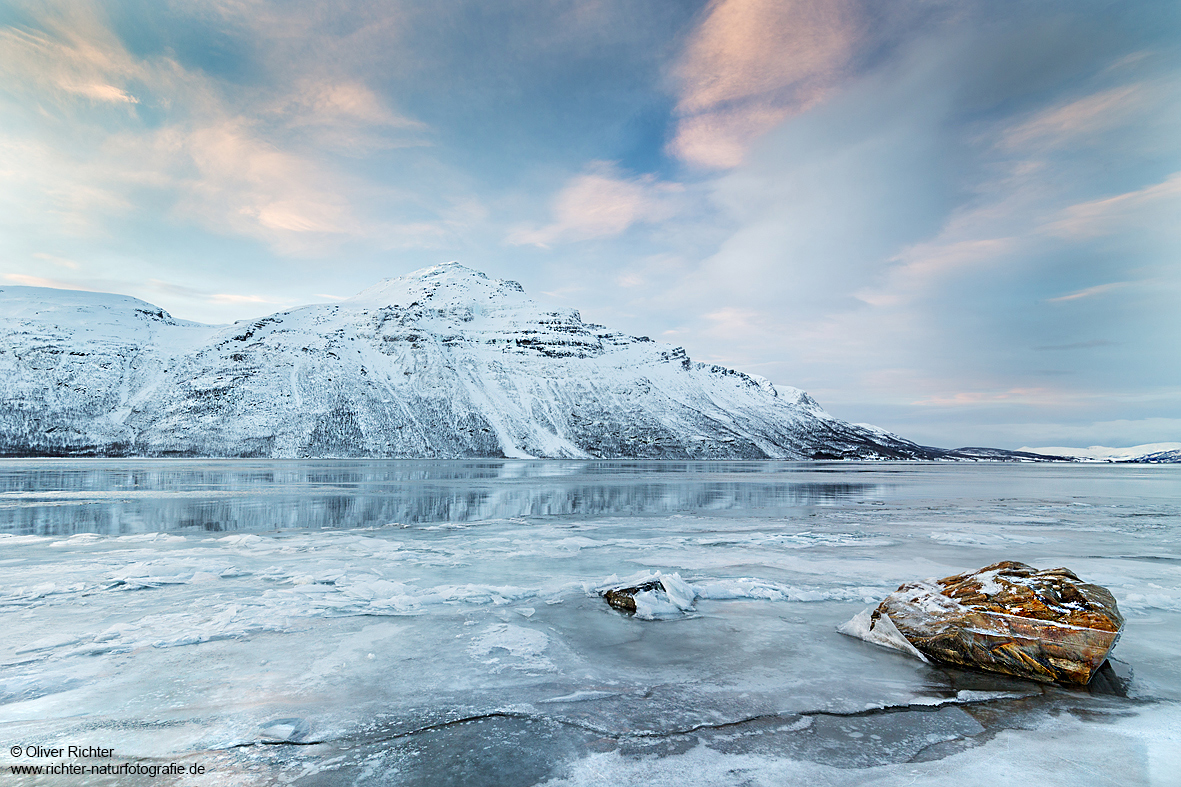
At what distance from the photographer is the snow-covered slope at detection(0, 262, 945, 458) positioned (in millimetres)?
118375

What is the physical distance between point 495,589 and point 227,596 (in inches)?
197

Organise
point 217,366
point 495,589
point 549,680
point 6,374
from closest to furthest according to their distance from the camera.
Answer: point 549,680 → point 495,589 → point 6,374 → point 217,366

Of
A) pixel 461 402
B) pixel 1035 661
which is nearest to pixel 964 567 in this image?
pixel 1035 661

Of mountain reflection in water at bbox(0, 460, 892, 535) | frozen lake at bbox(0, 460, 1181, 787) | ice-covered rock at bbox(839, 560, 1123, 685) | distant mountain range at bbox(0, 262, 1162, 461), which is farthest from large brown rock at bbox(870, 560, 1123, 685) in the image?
distant mountain range at bbox(0, 262, 1162, 461)

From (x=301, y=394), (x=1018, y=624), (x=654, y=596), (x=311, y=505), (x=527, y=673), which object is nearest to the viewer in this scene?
(x=527, y=673)

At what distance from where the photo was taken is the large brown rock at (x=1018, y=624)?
711cm

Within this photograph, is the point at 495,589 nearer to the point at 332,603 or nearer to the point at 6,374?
the point at 332,603

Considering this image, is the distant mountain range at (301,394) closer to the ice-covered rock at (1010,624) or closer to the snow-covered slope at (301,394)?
the snow-covered slope at (301,394)

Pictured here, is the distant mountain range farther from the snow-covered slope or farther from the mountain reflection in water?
the mountain reflection in water

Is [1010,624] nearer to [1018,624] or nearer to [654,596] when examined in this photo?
[1018,624]

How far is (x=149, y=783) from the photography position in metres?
4.45

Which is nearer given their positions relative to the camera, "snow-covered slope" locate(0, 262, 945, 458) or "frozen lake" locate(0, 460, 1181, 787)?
"frozen lake" locate(0, 460, 1181, 787)

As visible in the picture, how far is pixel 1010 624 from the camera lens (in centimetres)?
755

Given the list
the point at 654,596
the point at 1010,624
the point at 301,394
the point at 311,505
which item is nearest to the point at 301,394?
the point at 301,394
